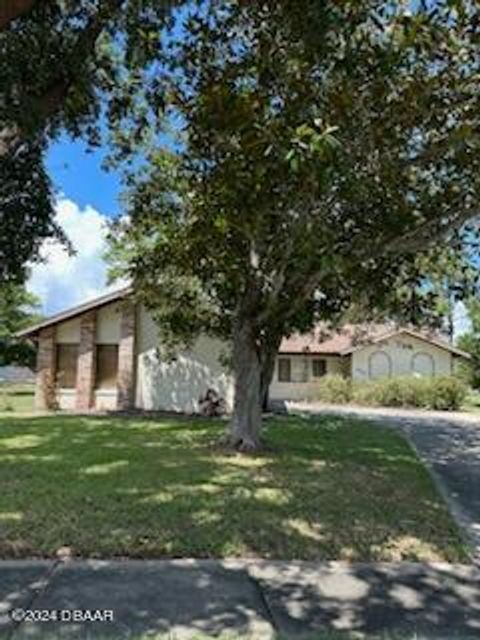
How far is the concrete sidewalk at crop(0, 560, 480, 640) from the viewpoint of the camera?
16.1 feet

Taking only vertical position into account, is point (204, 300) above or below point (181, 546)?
above

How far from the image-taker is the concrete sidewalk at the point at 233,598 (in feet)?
16.1

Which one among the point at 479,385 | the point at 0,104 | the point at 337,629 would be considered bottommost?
the point at 337,629

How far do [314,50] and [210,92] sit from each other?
1397mm

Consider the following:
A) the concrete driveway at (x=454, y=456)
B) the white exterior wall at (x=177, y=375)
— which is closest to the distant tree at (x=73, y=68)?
the concrete driveway at (x=454, y=456)

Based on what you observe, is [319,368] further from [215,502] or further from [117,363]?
[215,502]

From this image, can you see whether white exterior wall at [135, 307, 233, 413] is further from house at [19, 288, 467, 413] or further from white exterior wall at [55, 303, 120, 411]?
white exterior wall at [55, 303, 120, 411]

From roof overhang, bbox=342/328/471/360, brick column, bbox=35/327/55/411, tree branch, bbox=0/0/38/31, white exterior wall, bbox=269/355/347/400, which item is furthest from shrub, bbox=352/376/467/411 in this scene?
tree branch, bbox=0/0/38/31

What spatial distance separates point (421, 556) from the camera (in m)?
6.76

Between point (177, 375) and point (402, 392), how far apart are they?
12248 millimetres

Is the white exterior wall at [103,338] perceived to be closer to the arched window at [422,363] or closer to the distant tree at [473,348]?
the distant tree at [473,348]

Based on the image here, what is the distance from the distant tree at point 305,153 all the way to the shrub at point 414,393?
18913mm

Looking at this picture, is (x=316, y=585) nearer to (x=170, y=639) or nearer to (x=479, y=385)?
(x=170, y=639)

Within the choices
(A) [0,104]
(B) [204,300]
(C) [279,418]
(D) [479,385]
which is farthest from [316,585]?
(D) [479,385]
